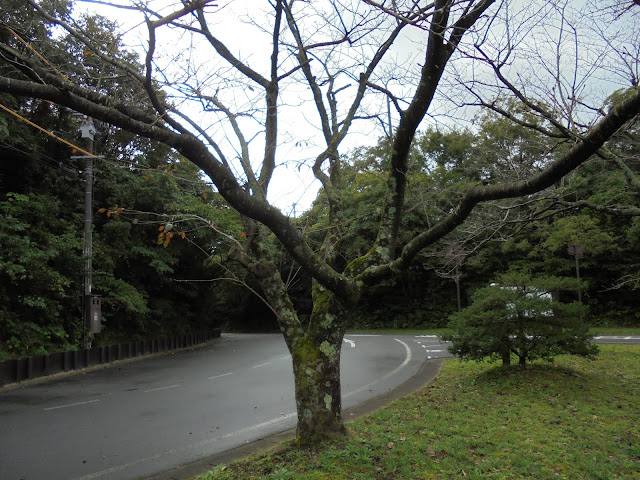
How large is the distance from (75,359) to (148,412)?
7.61m

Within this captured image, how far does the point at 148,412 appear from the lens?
28.4ft

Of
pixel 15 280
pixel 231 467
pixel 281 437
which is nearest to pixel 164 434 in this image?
pixel 281 437

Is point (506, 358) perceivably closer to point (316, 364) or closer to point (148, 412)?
point (316, 364)

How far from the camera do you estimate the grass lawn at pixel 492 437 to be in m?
4.66

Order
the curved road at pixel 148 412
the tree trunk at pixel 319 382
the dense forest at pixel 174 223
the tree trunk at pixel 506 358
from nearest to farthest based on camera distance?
the tree trunk at pixel 319 382 < the curved road at pixel 148 412 < the dense forest at pixel 174 223 < the tree trunk at pixel 506 358

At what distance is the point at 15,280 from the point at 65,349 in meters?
2.88

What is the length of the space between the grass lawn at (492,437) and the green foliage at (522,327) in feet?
2.01

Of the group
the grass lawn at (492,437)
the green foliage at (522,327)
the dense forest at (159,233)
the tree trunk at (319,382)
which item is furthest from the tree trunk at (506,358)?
the tree trunk at (319,382)

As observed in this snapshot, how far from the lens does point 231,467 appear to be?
5.08m

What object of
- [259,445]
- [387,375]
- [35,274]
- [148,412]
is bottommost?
[387,375]

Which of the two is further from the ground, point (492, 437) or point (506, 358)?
point (506, 358)

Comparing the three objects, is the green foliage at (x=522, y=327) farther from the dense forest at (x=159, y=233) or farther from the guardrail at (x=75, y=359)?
the guardrail at (x=75, y=359)

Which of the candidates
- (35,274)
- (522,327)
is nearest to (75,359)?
(35,274)

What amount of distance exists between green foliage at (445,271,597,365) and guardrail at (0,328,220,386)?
36.2ft
